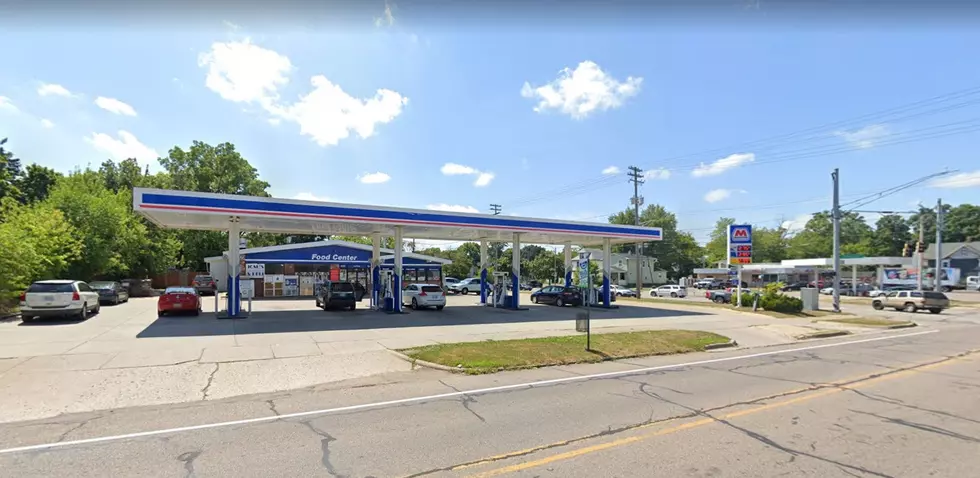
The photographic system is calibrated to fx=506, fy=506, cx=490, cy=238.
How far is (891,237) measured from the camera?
103m

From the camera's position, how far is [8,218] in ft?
Result: 86.9

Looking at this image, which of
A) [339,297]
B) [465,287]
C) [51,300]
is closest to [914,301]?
[465,287]

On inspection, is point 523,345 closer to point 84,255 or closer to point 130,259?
point 84,255

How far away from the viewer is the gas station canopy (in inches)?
774

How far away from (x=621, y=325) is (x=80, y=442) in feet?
60.9

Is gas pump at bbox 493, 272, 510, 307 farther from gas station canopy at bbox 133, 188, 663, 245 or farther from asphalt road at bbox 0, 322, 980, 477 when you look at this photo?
asphalt road at bbox 0, 322, 980, 477

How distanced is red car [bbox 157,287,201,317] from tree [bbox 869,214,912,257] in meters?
118

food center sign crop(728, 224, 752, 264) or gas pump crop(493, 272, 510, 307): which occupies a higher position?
food center sign crop(728, 224, 752, 264)

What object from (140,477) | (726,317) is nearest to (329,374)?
(140,477)

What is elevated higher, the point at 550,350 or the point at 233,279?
the point at 233,279

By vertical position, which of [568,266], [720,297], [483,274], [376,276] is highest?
[568,266]

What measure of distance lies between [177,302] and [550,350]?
58.3 ft

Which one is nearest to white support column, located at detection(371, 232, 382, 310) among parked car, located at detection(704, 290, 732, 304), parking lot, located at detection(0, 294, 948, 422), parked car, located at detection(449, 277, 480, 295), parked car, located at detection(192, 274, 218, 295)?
parking lot, located at detection(0, 294, 948, 422)

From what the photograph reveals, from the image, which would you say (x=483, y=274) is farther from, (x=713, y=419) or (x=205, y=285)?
(x=713, y=419)
